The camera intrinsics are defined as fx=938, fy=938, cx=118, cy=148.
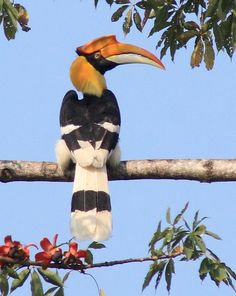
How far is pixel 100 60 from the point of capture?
721 cm

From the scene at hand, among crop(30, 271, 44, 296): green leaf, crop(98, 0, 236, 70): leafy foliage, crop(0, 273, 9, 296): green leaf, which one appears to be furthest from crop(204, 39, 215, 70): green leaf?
crop(0, 273, 9, 296): green leaf

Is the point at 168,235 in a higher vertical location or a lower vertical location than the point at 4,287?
higher

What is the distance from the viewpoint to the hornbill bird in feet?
17.8

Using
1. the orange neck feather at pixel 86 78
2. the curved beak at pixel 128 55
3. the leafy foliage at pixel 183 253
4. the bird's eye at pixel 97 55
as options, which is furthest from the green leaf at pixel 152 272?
the bird's eye at pixel 97 55

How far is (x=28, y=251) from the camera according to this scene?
4363mm

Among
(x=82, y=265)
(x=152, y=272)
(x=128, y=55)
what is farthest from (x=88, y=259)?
(x=128, y=55)

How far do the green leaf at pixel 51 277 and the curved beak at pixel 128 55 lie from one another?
9.12 feet

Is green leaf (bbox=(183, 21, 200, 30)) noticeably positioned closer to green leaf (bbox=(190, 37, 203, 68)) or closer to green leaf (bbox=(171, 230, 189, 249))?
green leaf (bbox=(190, 37, 203, 68))

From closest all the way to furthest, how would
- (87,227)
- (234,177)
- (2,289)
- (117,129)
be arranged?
(2,289) → (234,177) → (87,227) → (117,129)

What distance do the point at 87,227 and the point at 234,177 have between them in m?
0.95

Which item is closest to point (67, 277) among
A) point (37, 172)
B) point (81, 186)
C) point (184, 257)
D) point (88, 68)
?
point (184, 257)

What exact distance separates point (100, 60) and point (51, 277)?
326 centimetres

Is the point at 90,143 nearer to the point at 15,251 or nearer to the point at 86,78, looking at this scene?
the point at 86,78

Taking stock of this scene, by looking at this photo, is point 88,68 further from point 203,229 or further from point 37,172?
point 203,229
